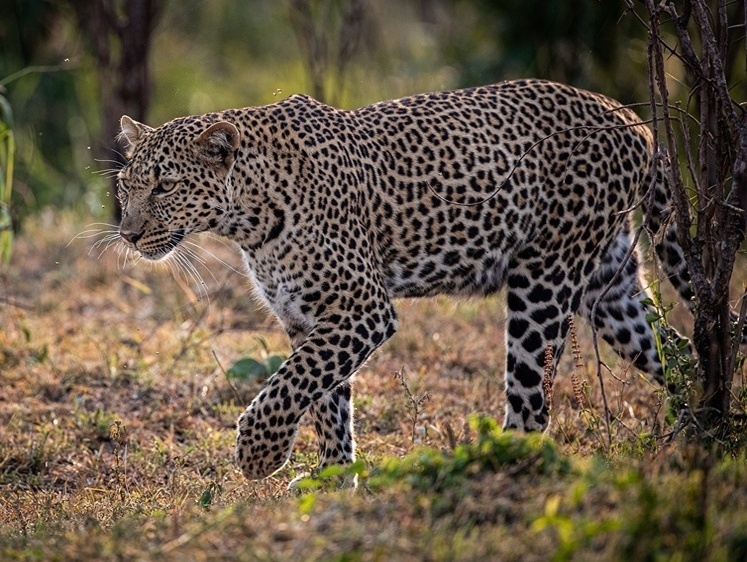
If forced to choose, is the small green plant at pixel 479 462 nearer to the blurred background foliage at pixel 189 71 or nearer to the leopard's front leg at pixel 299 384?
the leopard's front leg at pixel 299 384

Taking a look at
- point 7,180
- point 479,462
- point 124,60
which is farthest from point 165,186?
point 124,60

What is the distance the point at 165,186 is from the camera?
678cm

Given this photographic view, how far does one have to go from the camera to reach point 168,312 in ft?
34.5

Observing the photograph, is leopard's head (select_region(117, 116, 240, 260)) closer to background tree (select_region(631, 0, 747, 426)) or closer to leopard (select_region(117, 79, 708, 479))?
leopard (select_region(117, 79, 708, 479))

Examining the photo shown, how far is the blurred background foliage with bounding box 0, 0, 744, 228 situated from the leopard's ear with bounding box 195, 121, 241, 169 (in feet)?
15.7

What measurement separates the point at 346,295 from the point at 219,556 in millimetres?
2469

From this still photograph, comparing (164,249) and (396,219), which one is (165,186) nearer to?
(164,249)

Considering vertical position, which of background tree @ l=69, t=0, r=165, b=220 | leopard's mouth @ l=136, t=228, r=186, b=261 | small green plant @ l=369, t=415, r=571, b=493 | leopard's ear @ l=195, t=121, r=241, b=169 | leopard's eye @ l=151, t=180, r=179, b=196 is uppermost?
background tree @ l=69, t=0, r=165, b=220

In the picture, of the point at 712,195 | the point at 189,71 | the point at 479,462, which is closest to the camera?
the point at 479,462

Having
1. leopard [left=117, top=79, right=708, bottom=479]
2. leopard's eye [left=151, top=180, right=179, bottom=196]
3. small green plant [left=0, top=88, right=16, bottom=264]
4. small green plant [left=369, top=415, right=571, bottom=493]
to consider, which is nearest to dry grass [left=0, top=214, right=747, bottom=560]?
small green plant [left=369, top=415, right=571, bottom=493]

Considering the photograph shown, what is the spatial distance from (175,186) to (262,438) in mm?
1444

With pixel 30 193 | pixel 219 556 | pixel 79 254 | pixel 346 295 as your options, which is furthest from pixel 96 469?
pixel 30 193

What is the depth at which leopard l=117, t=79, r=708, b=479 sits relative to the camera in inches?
266

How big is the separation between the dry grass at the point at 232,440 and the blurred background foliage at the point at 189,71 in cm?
160
